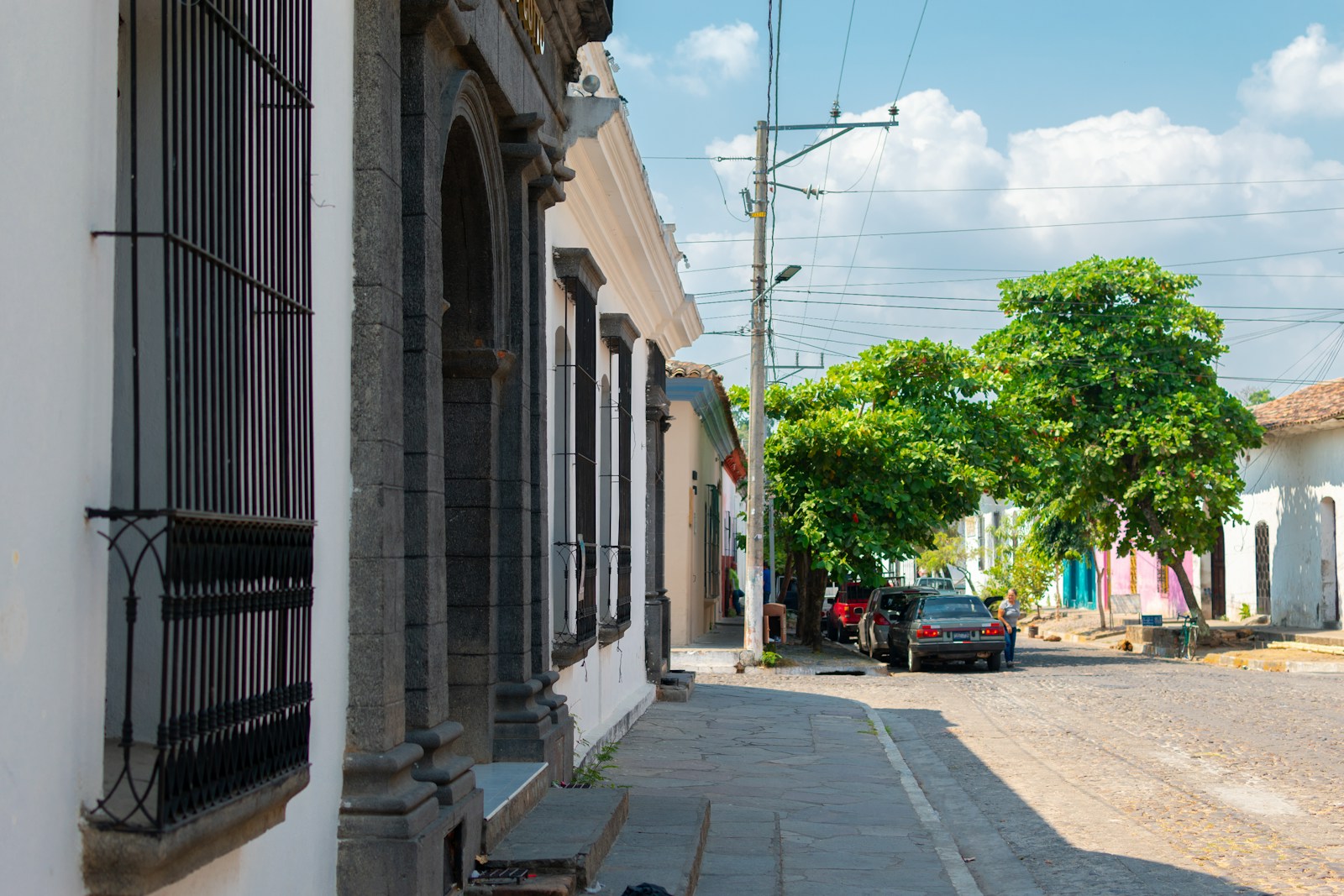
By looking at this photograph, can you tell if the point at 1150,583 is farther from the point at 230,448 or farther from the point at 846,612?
the point at 230,448

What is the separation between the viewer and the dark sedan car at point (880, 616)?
25500 millimetres

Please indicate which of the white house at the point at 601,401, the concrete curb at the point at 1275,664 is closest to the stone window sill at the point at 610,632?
the white house at the point at 601,401

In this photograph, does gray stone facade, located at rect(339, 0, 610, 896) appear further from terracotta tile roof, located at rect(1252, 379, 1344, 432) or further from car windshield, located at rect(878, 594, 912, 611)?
A: terracotta tile roof, located at rect(1252, 379, 1344, 432)

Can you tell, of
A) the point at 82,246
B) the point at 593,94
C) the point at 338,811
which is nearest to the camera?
the point at 82,246

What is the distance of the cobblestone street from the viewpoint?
781 centimetres

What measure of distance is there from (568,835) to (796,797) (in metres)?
3.90

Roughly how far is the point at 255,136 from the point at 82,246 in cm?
107

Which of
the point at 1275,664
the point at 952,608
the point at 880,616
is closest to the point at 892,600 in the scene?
the point at 880,616

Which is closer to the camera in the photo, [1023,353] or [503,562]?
[503,562]

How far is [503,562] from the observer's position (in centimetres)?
766

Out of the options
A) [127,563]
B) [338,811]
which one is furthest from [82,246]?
[338,811]

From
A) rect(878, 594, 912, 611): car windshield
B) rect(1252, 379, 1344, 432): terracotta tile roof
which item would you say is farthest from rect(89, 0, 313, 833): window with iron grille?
rect(1252, 379, 1344, 432): terracotta tile roof

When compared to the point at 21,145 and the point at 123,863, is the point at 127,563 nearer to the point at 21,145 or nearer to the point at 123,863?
the point at 123,863

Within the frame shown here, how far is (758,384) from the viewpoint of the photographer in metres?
22.8
